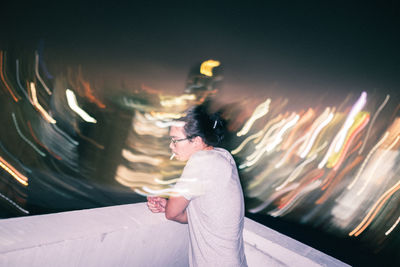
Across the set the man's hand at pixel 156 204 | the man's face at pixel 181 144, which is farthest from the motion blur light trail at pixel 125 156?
the man's face at pixel 181 144

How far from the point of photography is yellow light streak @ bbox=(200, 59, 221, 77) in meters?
6.95

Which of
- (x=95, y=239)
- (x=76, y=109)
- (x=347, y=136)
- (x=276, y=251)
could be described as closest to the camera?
(x=95, y=239)

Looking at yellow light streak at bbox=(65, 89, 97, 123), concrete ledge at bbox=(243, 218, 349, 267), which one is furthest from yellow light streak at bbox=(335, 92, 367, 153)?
yellow light streak at bbox=(65, 89, 97, 123)

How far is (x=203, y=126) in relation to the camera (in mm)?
1329

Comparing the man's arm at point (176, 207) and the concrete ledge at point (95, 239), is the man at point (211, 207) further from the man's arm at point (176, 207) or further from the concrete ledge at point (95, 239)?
the concrete ledge at point (95, 239)

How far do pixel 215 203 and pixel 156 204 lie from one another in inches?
17.3

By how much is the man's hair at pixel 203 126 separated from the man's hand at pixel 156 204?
440 mm

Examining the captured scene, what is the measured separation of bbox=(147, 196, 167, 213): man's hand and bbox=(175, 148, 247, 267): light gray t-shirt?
1.03ft

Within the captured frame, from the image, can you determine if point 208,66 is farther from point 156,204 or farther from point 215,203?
point 215,203

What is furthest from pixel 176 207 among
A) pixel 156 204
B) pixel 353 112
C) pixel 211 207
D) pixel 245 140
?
pixel 353 112

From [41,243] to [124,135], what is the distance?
879cm

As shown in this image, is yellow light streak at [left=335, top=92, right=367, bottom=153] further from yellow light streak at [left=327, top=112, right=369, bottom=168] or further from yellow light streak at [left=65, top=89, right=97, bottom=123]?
yellow light streak at [left=65, top=89, right=97, bottom=123]

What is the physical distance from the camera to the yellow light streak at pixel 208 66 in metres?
6.95

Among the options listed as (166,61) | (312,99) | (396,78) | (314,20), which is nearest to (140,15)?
(166,61)
